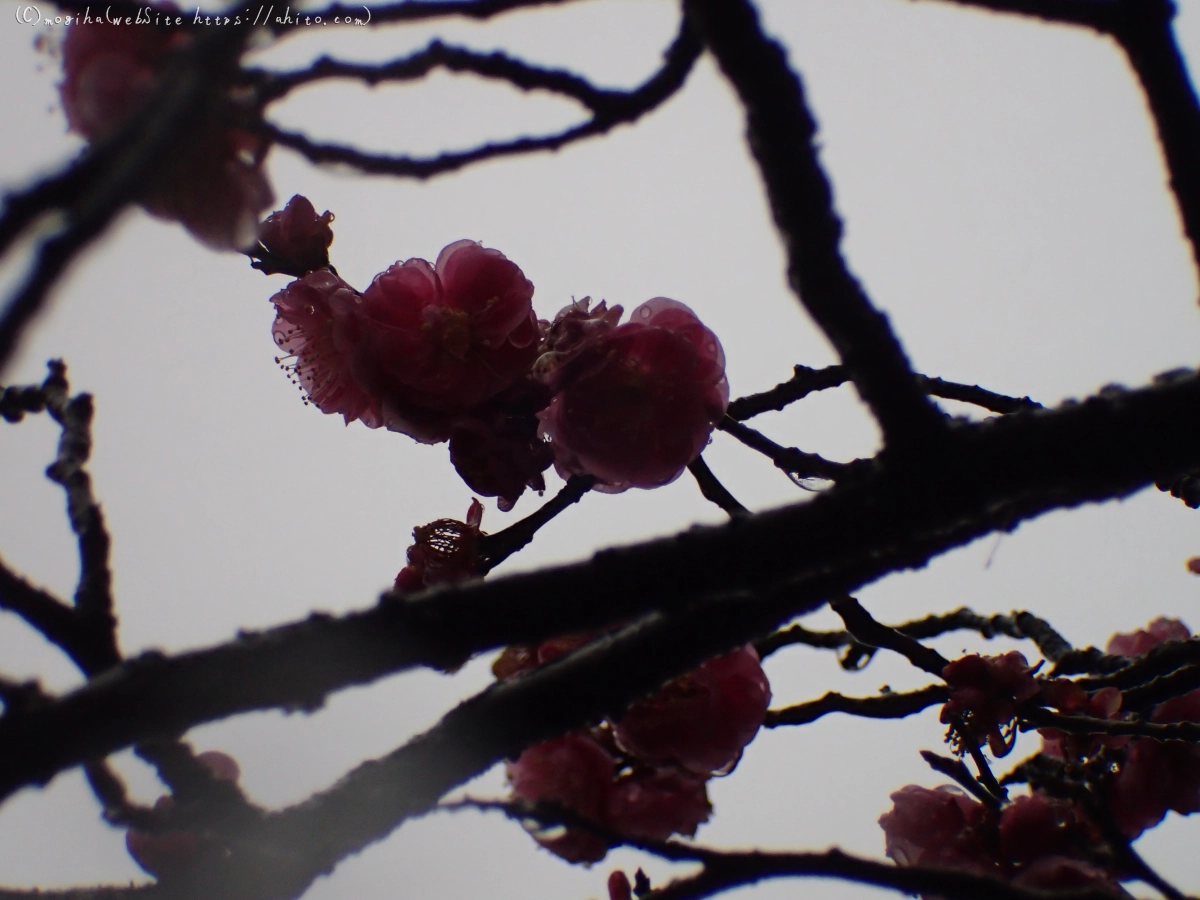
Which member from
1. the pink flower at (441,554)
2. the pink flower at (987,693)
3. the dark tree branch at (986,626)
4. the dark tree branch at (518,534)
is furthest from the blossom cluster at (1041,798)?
the pink flower at (441,554)

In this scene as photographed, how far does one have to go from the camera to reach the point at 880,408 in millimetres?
805

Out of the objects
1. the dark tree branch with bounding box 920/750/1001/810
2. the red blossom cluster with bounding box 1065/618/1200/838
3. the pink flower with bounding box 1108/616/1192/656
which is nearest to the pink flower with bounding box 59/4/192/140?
the dark tree branch with bounding box 920/750/1001/810

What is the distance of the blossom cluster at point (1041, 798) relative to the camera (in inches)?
77.9

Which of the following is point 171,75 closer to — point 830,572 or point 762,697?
point 830,572

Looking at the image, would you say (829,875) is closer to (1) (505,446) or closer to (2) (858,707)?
(2) (858,707)

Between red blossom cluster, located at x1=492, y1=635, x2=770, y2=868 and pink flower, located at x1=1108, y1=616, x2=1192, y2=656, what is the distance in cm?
146

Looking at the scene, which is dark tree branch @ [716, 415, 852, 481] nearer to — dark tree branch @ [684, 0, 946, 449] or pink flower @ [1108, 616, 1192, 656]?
dark tree branch @ [684, 0, 946, 449]

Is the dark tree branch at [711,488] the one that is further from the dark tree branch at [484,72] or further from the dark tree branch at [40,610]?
the dark tree branch at [40,610]

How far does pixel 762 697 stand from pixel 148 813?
1231mm

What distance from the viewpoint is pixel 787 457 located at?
1.60 meters

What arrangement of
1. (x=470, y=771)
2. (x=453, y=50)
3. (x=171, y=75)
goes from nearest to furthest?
(x=171, y=75) → (x=470, y=771) → (x=453, y=50)

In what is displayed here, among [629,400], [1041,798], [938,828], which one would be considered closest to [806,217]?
[629,400]

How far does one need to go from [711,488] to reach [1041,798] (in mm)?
1171

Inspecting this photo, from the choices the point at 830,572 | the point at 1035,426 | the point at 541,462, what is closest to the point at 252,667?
the point at 830,572
